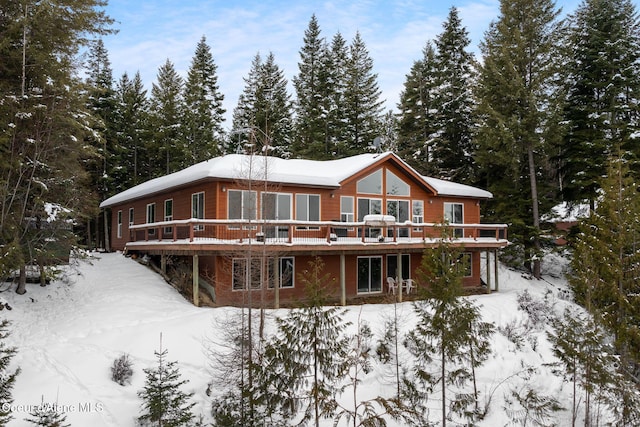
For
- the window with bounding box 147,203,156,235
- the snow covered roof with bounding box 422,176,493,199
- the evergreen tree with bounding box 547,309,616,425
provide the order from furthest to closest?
the snow covered roof with bounding box 422,176,493,199 → the window with bounding box 147,203,156,235 → the evergreen tree with bounding box 547,309,616,425

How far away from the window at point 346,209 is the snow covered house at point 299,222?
0.14 feet

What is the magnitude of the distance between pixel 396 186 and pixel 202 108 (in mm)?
18569

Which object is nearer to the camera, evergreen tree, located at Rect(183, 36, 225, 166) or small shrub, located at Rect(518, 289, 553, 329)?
small shrub, located at Rect(518, 289, 553, 329)

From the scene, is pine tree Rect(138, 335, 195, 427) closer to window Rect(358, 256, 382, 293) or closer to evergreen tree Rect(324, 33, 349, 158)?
window Rect(358, 256, 382, 293)

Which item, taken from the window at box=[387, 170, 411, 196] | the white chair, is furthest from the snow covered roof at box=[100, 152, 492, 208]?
the white chair

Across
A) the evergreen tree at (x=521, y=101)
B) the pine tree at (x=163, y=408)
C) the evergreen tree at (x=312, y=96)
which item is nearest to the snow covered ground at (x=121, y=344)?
the pine tree at (x=163, y=408)

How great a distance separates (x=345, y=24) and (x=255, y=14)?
21.7m

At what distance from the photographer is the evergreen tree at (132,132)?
32562mm

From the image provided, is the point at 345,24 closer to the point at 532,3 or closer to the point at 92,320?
the point at 532,3

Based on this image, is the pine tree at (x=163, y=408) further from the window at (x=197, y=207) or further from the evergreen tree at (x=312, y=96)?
the evergreen tree at (x=312, y=96)

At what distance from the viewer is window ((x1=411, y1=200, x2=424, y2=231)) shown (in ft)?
67.9

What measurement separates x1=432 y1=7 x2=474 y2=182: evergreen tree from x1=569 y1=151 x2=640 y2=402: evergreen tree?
15080mm

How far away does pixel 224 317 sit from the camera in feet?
42.8

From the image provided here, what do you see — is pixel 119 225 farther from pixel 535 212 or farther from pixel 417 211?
pixel 535 212
